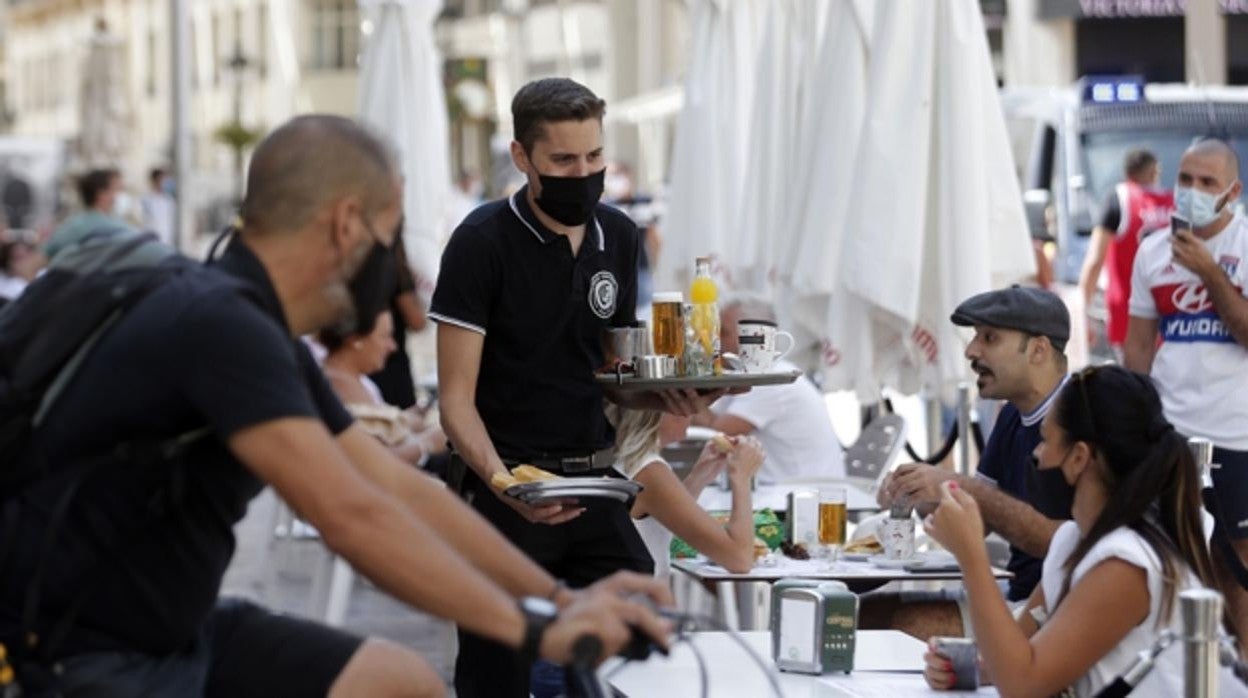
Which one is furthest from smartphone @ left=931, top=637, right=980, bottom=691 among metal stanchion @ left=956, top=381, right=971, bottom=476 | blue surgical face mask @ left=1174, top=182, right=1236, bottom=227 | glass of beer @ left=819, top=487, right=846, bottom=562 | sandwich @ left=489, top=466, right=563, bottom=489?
metal stanchion @ left=956, top=381, right=971, bottom=476

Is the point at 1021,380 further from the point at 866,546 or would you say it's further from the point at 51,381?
the point at 51,381

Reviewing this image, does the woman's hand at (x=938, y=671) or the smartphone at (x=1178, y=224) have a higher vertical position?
the smartphone at (x=1178, y=224)

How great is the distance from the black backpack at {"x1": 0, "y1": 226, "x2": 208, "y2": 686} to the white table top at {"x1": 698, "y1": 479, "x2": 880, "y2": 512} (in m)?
4.63

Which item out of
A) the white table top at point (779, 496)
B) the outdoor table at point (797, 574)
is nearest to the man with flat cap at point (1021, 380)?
the outdoor table at point (797, 574)

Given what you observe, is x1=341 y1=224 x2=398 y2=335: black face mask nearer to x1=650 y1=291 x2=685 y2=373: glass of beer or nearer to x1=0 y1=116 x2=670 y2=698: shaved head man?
x1=0 y1=116 x2=670 y2=698: shaved head man

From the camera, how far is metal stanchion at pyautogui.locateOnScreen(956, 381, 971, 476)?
366 inches

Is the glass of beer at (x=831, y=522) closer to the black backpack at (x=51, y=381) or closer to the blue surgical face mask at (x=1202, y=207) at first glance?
the blue surgical face mask at (x=1202, y=207)

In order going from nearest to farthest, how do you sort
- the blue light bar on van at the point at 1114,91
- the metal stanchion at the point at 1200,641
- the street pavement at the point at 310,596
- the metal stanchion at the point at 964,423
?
the metal stanchion at the point at 1200,641 → the metal stanchion at the point at 964,423 → the street pavement at the point at 310,596 → the blue light bar on van at the point at 1114,91

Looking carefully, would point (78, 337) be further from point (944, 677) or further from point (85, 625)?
point (944, 677)

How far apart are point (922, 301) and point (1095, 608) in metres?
4.85

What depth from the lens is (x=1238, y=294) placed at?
8.41 metres

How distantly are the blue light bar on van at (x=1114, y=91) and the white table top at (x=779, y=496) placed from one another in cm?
1090

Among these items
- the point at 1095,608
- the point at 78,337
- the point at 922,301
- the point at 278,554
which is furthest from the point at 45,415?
the point at 278,554

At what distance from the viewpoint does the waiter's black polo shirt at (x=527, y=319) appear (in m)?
6.25
